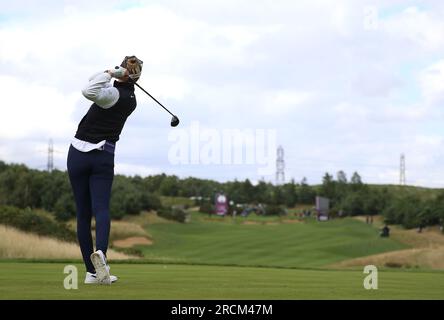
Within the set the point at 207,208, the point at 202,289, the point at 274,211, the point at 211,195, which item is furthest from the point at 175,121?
the point at 211,195

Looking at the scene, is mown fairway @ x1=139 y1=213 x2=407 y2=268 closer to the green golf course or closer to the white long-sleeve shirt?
the green golf course

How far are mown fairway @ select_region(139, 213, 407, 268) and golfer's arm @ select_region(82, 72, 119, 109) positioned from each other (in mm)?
35937

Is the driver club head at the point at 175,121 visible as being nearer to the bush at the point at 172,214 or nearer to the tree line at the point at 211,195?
the tree line at the point at 211,195

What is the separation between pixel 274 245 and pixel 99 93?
52.4m

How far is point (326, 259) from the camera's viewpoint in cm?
5003

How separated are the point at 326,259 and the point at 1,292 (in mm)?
44509

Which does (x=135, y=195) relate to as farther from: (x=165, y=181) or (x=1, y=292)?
(x=1, y=292)

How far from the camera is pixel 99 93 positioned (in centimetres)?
796

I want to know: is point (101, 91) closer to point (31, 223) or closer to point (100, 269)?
point (100, 269)

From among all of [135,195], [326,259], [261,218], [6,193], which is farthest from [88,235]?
[261,218]

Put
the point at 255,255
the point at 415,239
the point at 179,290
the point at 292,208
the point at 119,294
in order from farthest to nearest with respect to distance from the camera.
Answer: the point at 292,208, the point at 415,239, the point at 255,255, the point at 179,290, the point at 119,294

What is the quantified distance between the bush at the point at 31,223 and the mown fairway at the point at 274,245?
43.3 feet

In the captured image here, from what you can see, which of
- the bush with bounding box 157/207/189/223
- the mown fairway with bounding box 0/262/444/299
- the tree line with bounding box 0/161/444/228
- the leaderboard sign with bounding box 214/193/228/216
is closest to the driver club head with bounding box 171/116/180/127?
the mown fairway with bounding box 0/262/444/299

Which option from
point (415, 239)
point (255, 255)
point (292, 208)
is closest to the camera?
point (255, 255)
